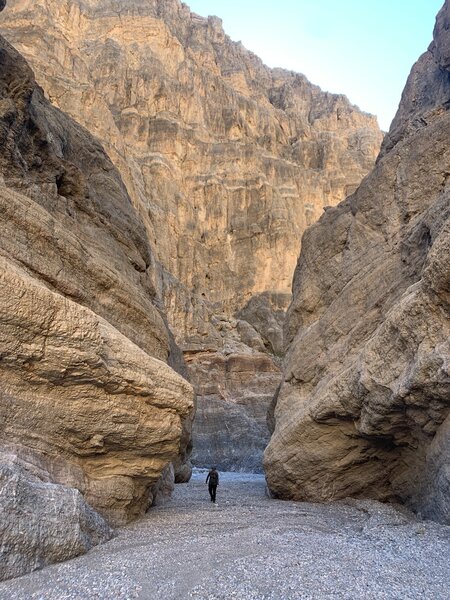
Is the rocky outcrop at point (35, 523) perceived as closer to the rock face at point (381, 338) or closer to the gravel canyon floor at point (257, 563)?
the gravel canyon floor at point (257, 563)

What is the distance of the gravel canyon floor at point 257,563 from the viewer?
21.8 ft

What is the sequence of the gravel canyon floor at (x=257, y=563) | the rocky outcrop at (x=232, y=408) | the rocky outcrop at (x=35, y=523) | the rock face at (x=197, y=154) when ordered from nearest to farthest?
the gravel canyon floor at (x=257, y=563)
the rocky outcrop at (x=35, y=523)
the rocky outcrop at (x=232, y=408)
the rock face at (x=197, y=154)

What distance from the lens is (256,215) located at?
9619cm

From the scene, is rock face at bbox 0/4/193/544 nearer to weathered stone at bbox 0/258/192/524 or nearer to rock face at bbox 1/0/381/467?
weathered stone at bbox 0/258/192/524

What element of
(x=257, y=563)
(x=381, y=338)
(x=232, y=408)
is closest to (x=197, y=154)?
(x=232, y=408)

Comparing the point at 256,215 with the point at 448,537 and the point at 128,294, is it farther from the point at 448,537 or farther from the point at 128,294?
the point at 448,537

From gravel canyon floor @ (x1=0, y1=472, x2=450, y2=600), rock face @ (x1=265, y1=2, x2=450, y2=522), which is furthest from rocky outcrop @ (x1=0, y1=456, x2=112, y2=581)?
rock face @ (x1=265, y1=2, x2=450, y2=522)

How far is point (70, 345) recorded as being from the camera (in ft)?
33.0

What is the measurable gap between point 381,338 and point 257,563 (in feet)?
25.7

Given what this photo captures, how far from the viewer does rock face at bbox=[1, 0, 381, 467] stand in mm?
73125

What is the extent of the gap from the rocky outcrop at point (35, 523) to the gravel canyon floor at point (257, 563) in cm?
27

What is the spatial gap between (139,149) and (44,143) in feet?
257

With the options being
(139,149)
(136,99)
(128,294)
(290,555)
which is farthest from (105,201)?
(136,99)

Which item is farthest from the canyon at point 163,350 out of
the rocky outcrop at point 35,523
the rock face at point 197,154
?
the rock face at point 197,154
